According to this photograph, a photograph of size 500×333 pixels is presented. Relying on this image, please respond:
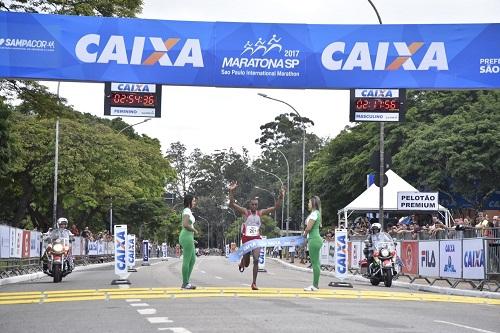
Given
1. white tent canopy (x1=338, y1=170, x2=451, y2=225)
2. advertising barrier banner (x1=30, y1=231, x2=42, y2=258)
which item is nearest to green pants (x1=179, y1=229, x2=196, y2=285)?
advertising barrier banner (x1=30, y1=231, x2=42, y2=258)

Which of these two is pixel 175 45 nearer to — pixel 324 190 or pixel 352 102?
pixel 352 102

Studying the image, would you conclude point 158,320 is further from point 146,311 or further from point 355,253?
point 355,253

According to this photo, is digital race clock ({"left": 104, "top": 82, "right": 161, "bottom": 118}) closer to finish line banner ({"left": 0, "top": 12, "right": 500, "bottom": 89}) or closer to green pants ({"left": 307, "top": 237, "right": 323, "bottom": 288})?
finish line banner ({"left": 0, "top": 12, "right": 500, "bottom": 89})

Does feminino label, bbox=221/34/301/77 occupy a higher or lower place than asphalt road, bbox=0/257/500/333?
higher

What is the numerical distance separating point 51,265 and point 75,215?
41193 mm

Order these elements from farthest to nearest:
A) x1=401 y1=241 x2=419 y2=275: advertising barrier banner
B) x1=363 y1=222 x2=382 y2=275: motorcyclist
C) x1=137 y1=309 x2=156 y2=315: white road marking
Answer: x1=401 y1=241 x2=419 y2=275: advertising barrier banner
x1=363 y1=222 x2=382 y2=275: motorcyclist
x1=137 y1=309 x2=156 y2=315: white road marking

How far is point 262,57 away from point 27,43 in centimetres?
662

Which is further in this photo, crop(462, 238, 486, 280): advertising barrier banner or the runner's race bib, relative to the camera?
crop(462, 238, 486, 280): advertising barrier banner

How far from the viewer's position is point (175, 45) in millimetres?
24125

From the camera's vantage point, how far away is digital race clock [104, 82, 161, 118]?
2395 cm

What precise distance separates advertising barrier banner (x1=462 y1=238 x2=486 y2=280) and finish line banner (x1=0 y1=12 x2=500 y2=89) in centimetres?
511

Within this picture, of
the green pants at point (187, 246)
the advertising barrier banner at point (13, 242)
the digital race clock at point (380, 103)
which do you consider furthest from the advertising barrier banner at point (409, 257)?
the advertising barrier banner at point (13, 242)

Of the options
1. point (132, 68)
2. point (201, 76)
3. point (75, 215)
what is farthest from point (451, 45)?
point (75, 215)

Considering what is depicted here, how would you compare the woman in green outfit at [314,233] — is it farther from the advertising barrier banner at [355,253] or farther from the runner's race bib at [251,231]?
the advertising barrier banner at [355,253]
